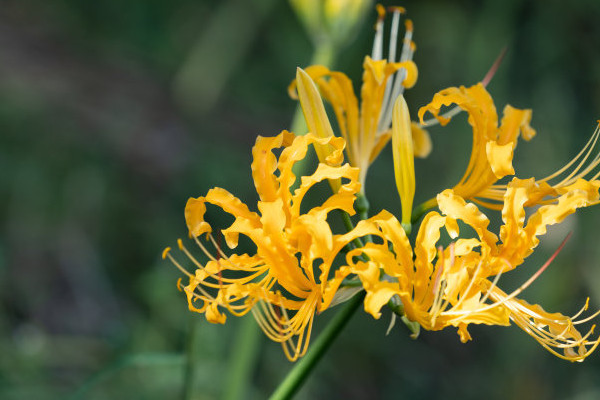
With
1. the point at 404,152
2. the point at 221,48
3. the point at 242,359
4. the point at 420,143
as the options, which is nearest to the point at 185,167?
the point at 221,48

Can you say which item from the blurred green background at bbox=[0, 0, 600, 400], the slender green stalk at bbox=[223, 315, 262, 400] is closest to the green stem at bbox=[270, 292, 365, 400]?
the slender green stalk at bbox=[223, 315, 262, 400]

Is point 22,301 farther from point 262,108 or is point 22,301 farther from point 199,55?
point 262,108

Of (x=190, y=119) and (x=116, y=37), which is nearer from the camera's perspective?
(x=190, y=119)

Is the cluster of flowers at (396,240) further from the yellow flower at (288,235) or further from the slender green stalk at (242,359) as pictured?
the slender green stalk at (242,359)

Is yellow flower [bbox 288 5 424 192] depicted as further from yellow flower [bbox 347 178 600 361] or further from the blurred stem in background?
the blurred stem in background

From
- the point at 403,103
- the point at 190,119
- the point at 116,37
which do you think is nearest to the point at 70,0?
the point at 116,37

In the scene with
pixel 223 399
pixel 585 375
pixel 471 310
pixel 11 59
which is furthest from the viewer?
pixel 11 59
